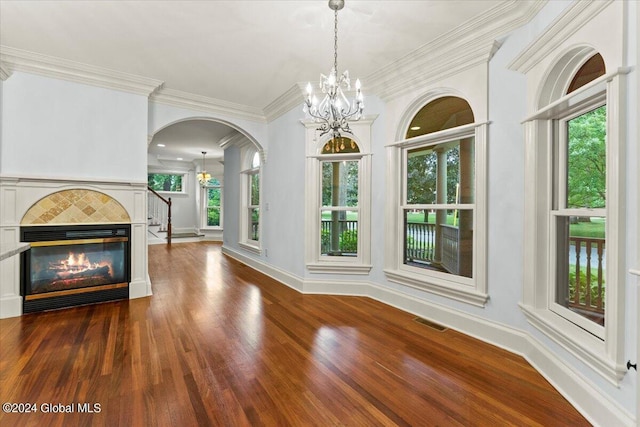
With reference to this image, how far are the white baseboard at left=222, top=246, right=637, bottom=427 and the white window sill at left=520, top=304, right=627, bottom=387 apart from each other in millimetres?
129

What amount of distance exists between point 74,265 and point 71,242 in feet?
0.97

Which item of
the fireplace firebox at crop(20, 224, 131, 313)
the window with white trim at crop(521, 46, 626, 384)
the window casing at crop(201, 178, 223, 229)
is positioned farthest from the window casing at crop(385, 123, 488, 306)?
the window casing at crop(201, 178, 223, 229)

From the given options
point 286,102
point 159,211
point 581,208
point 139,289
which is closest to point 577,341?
point 581,208

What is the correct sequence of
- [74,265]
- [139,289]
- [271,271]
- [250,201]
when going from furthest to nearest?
[250,201], [271,271], [139,289], [74,265]

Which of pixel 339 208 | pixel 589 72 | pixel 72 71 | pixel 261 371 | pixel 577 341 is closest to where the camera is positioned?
pixel 577 341

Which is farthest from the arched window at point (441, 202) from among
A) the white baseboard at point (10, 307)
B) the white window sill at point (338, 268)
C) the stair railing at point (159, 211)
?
the stair railing at point (159, 211)

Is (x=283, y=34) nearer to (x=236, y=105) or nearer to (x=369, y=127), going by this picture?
(x=369, y=127)

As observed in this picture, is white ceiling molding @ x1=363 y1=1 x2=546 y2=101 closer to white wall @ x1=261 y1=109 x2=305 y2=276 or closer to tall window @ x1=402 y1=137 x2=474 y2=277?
tall window @ x1=402 y1=137 x2=474 y2=277

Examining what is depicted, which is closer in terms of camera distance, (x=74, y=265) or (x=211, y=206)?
(x=74, y=265)

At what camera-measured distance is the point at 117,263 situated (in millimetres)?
3678

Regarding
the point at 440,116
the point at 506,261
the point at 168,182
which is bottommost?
the point at 506,261

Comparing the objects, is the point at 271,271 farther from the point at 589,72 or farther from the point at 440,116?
the point at 589,72

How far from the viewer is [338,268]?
389 centimetres

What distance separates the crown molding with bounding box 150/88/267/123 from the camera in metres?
4.03
